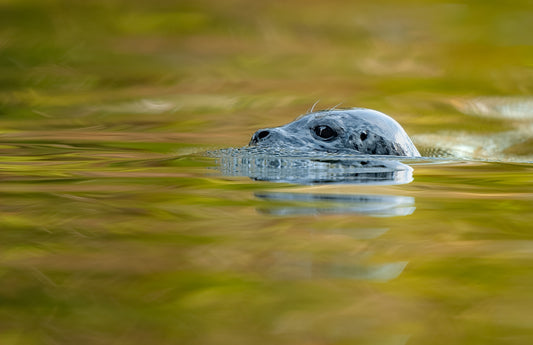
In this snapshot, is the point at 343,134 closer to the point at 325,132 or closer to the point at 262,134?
the point at 325,132

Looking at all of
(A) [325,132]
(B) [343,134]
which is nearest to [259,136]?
(A) [325,132]

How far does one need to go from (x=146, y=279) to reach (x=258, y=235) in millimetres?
604

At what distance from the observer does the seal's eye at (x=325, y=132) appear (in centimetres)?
572

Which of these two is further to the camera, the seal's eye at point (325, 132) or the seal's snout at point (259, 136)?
the seal's eye at point (325, 132)

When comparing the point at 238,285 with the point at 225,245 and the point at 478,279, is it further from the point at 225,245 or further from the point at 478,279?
the point at 478,279

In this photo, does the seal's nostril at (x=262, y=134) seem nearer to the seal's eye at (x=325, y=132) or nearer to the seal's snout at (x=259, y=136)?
the seal's snout at (x=259, y=136)

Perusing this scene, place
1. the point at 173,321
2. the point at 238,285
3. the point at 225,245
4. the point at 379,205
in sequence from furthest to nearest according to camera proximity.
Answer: the point at 379,205 < the point at 225,245 < the point at 238,285 < the point at 173,321

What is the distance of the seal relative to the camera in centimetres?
547

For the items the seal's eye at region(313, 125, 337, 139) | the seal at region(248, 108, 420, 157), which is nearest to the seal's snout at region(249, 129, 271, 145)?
the seal at region(248, 108, 420, 157)

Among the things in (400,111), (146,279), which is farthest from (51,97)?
(146,279)

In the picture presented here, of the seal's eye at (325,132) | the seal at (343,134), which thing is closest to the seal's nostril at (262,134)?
the seal at (343,134)

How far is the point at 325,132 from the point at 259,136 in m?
0.58

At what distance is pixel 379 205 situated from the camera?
3.04m

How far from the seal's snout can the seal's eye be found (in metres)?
0.45
